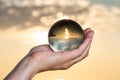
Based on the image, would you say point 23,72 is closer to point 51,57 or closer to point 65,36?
point 51,57

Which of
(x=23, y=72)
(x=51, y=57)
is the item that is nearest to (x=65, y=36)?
(x=51, y=57)

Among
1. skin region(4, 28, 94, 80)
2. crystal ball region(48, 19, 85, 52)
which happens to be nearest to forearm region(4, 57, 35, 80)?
skin region(4, 28, 94, 80)

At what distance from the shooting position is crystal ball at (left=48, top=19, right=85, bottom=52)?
539 centimetres

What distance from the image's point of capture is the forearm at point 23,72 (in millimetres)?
4289

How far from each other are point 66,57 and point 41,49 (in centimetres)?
50

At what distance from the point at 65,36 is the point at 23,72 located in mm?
1353

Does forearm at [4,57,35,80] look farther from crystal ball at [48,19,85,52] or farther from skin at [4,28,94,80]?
crystal ball at [48,19,85,52]

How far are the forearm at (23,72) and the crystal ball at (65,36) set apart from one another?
82 centimetres

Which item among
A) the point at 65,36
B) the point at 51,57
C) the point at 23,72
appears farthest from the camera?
the point at 65,36

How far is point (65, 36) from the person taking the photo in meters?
5.48

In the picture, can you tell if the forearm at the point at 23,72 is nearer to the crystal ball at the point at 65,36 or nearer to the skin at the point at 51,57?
the skin at the point at 51,57

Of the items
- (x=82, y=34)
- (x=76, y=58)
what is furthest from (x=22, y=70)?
(x=82, y=34)

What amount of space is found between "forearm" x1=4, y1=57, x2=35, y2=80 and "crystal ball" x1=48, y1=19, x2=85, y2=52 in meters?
0.82

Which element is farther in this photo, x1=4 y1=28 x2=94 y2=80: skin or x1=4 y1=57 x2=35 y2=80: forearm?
x1=4 y1=28 x2=94 y2=80: skin
